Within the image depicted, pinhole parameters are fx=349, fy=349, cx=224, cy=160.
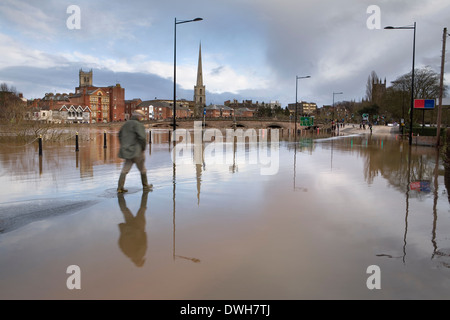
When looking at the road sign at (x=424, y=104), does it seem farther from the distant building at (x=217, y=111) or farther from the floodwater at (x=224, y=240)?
the distant building at (x=217, y=111)

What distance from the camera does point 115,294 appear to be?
334 cm

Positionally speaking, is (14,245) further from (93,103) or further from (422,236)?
(93,103)

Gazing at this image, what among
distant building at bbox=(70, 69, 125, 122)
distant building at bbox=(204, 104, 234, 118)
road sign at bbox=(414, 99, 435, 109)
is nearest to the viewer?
road sign at bbox=(414, 99, 435, 109)

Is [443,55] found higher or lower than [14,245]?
higher

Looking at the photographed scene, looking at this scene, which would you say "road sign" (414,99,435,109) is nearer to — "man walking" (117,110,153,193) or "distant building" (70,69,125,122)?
"man walking" (117,110,153,193)

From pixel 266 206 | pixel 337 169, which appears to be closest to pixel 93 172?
pixel 266 206

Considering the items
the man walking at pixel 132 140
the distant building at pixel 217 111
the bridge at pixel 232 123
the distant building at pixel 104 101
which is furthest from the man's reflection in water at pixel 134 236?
the distant building at pixel 217 111

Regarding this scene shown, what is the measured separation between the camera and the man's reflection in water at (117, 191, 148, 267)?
14.1 ft

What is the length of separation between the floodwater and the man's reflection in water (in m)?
0.02

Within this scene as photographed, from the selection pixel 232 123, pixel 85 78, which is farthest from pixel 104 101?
pixel 85 78

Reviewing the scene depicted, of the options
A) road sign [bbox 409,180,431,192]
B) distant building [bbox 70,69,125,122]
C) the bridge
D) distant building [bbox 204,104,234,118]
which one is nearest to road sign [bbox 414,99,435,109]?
road sign [bbox 409,180,431,192]

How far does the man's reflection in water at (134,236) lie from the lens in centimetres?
429
